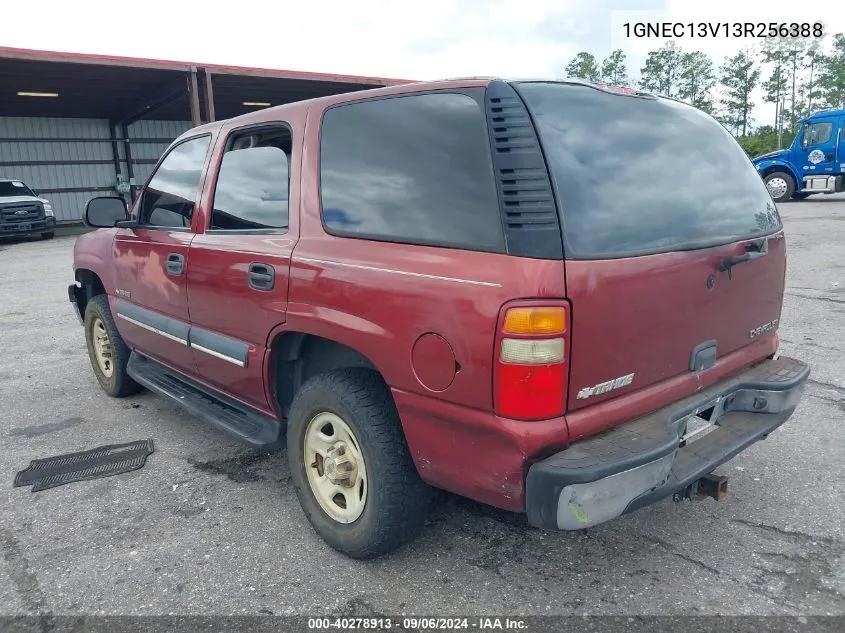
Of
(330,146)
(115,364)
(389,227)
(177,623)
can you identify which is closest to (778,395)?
(389,227)

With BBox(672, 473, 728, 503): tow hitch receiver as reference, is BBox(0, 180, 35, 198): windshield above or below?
above

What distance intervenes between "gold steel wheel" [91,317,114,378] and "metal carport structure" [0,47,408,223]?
14361mm

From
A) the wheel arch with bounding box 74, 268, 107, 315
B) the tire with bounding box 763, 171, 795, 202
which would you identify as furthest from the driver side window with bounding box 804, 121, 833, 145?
the wheel arch with bounding box 74, 268, 107, 315

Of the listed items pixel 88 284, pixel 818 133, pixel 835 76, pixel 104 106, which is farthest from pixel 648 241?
pixel 835 76

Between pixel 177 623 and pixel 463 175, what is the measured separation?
6.22 feet

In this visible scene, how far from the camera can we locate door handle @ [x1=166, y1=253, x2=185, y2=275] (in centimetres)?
349

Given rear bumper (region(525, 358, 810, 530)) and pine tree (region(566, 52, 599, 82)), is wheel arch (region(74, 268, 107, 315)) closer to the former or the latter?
rear bumper (region(525, 358, 810, 530))

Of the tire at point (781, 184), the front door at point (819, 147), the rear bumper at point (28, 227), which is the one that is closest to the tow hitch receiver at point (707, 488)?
the rear bumper at point (28, 227)

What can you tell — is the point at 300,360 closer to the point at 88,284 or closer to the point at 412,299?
the point at 412,299

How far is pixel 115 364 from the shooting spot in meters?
4.65

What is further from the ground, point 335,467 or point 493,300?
point 493,300

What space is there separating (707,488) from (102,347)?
428cm

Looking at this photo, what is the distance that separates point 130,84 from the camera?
2053cm

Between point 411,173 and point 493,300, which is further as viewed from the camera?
point 411,173
